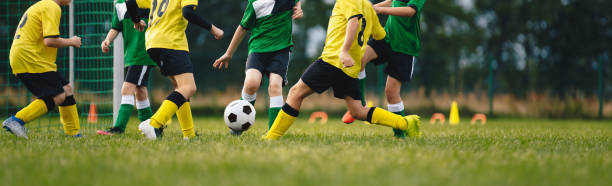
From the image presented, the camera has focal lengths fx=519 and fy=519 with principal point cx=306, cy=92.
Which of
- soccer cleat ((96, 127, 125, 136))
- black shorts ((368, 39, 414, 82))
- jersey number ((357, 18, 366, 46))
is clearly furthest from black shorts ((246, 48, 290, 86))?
soccer cleat ((96, 127, 125, 136))

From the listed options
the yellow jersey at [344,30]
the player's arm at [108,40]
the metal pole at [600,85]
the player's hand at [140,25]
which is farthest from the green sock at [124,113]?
the metal pole at [600,85]

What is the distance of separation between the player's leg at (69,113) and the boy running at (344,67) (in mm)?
2009

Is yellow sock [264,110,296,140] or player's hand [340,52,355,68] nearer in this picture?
player's hand [340,52,355,68]

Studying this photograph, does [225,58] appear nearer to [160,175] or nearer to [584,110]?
[160,175]

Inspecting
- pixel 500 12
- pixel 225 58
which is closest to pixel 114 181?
pixel 225 58

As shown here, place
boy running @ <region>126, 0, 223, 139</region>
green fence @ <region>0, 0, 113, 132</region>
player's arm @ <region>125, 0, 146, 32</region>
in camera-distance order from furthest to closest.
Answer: green fence @ <region>0, 0, 113, 132</region>
player's arm @ <region>125, 0, 146, 32</region>
boy running @ <region>126, 0, 223, 139</region>

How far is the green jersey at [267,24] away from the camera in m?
5.06

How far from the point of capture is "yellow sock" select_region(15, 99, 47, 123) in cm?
480

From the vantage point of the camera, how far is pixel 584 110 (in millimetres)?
13961

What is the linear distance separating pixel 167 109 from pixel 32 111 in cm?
142

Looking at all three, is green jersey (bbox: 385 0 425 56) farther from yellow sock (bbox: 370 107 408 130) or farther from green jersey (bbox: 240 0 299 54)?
green jersey (bbox: 240 0 299 54)

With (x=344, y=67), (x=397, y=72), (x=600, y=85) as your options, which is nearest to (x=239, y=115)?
(x=344, y=67)

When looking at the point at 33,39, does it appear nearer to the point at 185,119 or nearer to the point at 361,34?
the point at 185,119

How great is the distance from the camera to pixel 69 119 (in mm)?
5043
